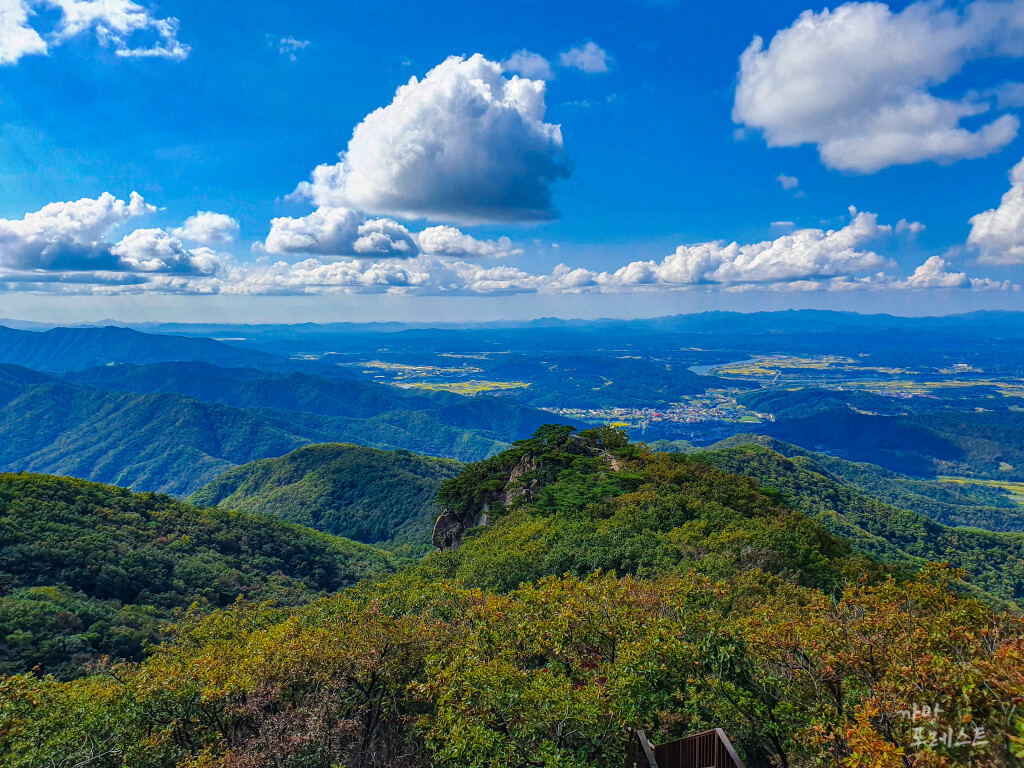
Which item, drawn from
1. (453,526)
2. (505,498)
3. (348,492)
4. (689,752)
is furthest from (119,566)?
(348,492)

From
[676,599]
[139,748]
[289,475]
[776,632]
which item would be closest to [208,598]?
[139,748]

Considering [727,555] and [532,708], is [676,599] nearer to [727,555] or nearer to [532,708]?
[532,708]

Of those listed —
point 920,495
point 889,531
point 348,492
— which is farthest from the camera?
point 920,495

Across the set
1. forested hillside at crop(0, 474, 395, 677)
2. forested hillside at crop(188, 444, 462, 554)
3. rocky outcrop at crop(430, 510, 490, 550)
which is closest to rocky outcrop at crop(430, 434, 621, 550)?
rocky outcrop at crop(430, 510, 490, 550)

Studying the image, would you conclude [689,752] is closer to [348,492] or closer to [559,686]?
[559,686]

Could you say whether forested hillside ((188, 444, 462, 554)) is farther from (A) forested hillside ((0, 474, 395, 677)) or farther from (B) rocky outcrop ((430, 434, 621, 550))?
(B) rocky outcrop ((430, 434, 621, 550))

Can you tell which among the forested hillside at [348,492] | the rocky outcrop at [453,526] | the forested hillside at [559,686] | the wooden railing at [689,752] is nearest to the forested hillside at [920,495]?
the forested hillside at [348,492]
